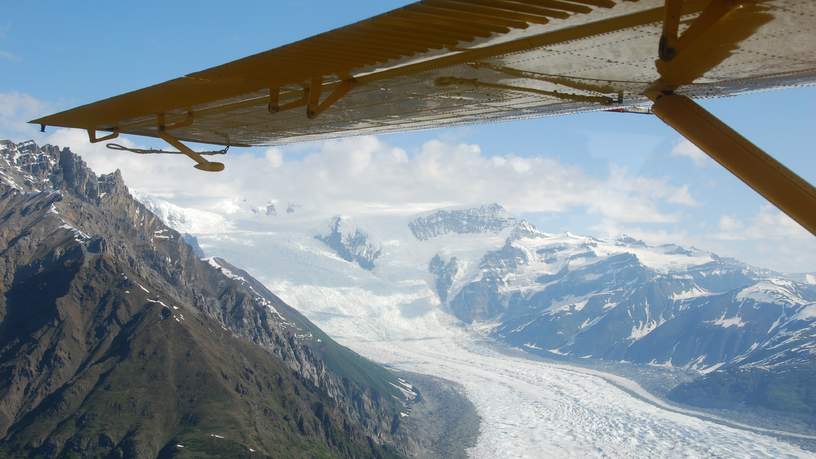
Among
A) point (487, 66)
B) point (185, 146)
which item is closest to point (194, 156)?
point (185, 146)

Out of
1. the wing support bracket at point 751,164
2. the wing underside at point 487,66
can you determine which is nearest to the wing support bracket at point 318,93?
the wing underside at point 487,66

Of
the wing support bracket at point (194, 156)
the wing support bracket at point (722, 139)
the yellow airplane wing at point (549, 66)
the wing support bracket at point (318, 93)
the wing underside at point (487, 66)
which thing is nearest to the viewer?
the wing support bracket at point (722, 139)

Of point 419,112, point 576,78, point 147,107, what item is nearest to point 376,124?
point 419,112

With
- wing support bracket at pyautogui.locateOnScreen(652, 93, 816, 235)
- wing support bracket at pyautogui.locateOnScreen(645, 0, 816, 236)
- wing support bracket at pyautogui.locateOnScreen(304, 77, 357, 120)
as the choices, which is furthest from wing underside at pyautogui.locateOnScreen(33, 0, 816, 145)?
wing support bracket at pyautogui.locateOnScreen(652, 93, 816, 235)

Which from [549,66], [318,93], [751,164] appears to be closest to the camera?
[751,164]

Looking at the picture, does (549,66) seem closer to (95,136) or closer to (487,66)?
(487,66)

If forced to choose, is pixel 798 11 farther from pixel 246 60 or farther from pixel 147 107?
pixel 147 107

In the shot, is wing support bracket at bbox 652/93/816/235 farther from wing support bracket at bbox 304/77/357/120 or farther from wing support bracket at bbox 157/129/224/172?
wing support bracket at bbox 157/129/224/172

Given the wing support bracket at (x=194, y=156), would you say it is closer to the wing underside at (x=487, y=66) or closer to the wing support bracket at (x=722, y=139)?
the wing underside at (x=487, y=66)
